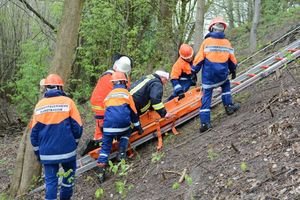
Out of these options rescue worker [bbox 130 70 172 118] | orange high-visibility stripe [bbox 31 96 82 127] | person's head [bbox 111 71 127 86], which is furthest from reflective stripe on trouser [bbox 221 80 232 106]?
orange high-visibility stripe [bbox 31 96 82 127]

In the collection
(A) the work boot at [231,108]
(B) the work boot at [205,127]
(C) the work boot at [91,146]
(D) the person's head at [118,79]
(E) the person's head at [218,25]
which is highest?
(E) the person's head at [218,25]

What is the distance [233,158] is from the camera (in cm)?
557

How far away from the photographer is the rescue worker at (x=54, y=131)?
6.45 m

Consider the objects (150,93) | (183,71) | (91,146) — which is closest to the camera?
(150,93)

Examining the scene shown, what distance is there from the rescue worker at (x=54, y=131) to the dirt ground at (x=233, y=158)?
897 millimetres

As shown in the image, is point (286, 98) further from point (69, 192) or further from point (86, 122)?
point (86, 122)

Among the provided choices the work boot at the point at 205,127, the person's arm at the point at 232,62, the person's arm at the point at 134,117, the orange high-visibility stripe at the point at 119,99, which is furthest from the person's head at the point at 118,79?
the person's arm at the point at 232,62

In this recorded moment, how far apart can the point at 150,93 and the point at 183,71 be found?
153 centimetres

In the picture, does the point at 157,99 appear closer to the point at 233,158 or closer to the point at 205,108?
the point at 205,108

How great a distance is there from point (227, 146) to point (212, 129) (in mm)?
1142

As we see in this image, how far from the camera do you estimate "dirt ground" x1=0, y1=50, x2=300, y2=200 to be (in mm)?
4688

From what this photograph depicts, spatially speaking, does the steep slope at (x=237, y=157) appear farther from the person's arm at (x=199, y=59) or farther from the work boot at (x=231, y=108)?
the person's arm at (x=199, y=59)

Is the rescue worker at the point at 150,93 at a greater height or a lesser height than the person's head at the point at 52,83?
lesser

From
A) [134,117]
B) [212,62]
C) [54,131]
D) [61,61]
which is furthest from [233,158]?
[61,61]
